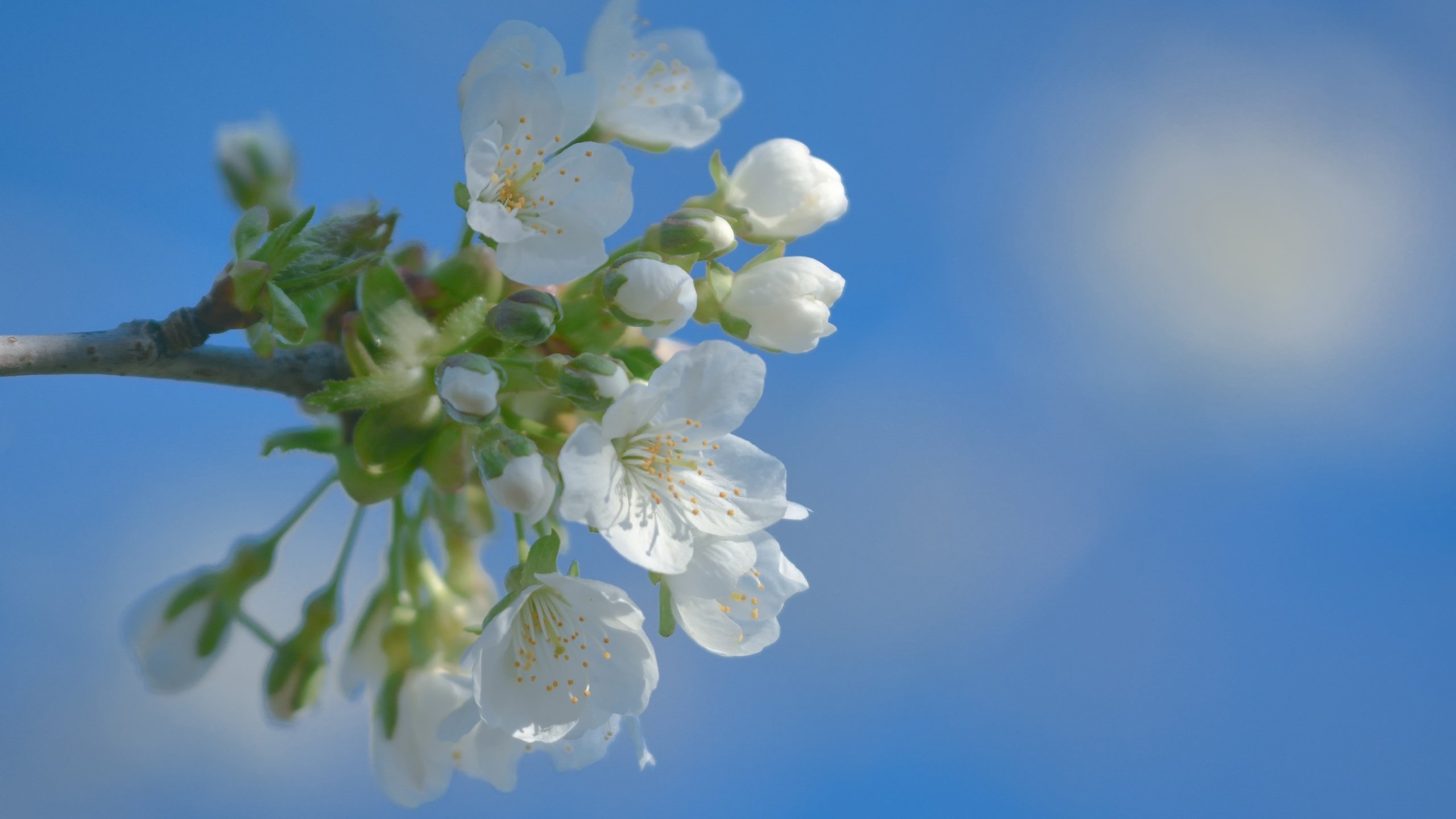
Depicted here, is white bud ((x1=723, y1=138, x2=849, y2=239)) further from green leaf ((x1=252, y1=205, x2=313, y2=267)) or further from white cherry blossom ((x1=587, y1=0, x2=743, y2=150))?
green leaf ((x1=252, y1=205, x2=313, y2=267))

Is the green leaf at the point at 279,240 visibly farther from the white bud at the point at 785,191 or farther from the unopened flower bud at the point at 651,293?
the white bud at the point at 785,191

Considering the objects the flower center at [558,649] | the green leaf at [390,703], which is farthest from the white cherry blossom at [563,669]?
the green leaf at [390,703]

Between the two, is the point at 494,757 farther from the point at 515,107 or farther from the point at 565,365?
the point at 515,107

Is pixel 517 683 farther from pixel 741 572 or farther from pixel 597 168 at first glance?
pixel 597 168

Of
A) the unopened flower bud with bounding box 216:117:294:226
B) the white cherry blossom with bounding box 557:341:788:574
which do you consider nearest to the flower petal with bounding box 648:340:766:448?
the white cherry blossom with bounding box 557:341:788:574

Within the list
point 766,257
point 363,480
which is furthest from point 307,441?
point 766,257
